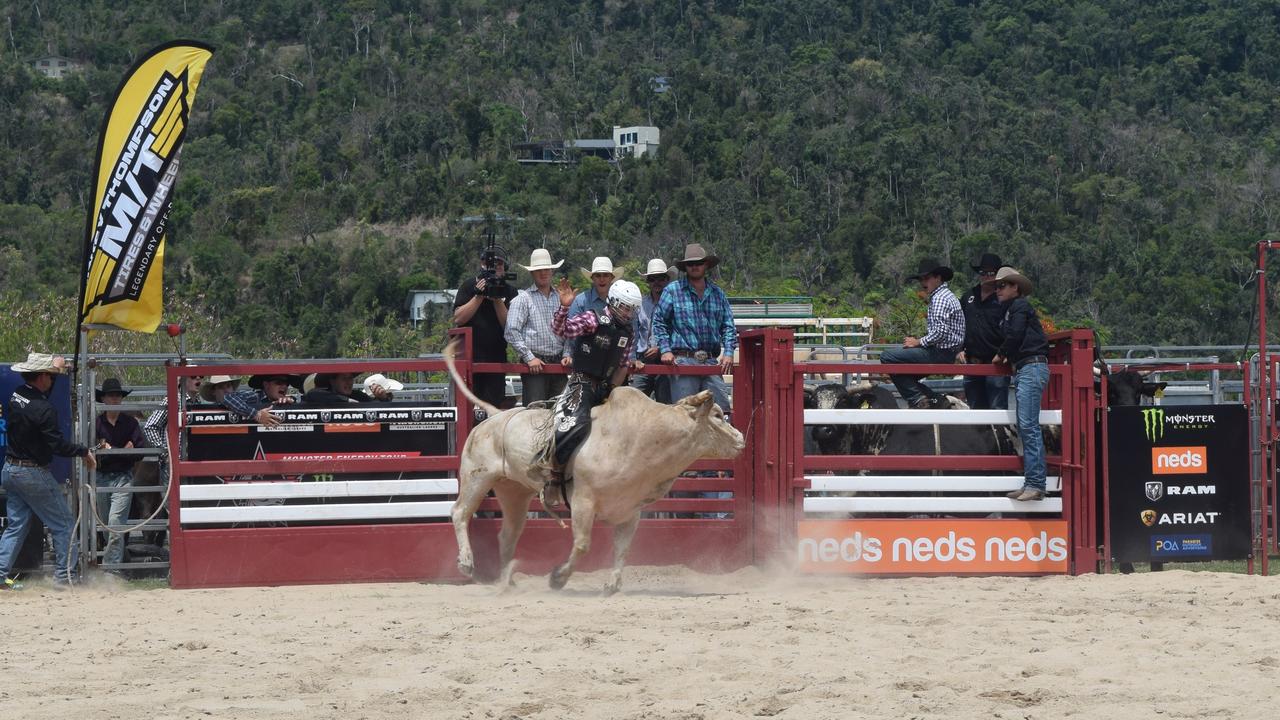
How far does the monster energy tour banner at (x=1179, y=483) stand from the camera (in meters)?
11.3

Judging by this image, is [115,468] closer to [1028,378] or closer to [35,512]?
[35,512]

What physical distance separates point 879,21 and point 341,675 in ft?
388

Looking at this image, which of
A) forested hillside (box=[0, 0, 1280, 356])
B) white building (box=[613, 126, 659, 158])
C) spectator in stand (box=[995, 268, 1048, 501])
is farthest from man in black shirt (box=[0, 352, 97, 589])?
white building (box=[613, 126, 659, 158])

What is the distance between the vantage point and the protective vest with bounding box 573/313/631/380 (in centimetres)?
1031

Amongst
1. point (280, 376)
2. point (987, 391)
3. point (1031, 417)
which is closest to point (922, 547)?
point (1031, 417)

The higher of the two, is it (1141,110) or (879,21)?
(879,21)

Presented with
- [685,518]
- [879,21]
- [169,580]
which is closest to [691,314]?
[685,518]

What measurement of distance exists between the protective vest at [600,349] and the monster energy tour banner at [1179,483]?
11.9ft

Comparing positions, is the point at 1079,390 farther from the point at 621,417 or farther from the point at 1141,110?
the point at 1141,110

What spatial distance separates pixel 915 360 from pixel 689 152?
73223 millimetres

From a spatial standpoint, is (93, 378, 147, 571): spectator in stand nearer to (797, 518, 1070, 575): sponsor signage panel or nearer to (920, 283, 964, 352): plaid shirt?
(797, 518, 1070, 575): sponsor signage panel

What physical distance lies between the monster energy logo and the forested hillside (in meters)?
25.4

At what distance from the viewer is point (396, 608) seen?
9.87 m

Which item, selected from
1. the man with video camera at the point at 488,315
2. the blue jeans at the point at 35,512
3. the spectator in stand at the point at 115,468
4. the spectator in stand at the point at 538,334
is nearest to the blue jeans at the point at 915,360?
the spectator in stand at the point at 538,334
